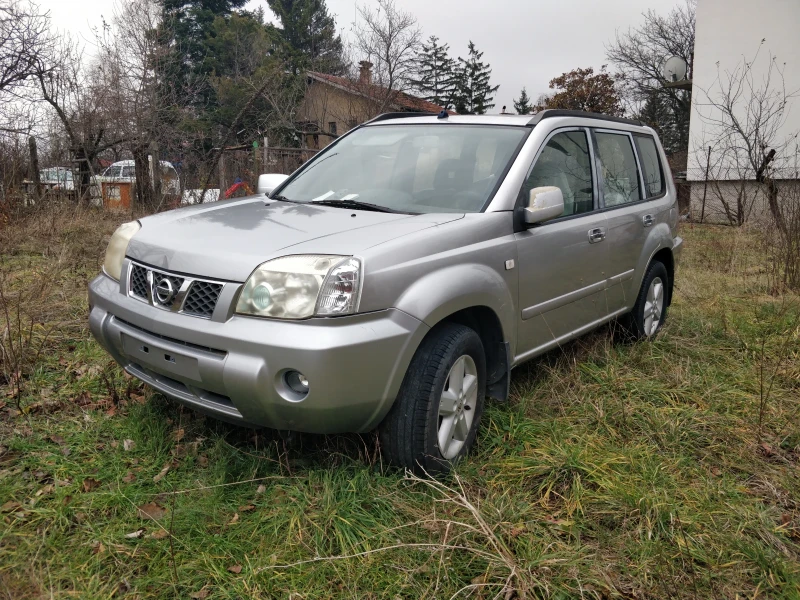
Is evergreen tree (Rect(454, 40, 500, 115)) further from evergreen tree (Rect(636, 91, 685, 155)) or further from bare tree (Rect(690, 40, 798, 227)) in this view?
bare tree (Rect(690, 40, 798, 227))

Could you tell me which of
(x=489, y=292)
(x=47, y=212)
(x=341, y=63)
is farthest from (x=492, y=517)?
(x=341, y=63)

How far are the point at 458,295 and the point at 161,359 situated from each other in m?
1.27

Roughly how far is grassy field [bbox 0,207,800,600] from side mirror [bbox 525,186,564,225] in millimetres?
1057

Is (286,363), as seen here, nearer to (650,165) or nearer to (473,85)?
(650,165)

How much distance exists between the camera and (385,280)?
8.23 ft

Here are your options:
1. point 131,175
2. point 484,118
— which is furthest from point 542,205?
point 131,175

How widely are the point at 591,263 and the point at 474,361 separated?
135 centimetres

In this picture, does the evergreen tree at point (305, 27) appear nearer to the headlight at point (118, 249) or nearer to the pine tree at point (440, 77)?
the pine tree at point (440, 77)

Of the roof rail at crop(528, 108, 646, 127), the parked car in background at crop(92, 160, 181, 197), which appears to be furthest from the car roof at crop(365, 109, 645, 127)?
the parked car in background at crop(92, 160, 181, 197)

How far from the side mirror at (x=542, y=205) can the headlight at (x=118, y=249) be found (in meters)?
1.90

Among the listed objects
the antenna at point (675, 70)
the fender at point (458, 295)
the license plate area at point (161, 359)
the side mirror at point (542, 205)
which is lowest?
the license plate area at point (161, 359)

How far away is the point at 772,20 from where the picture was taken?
1631 cm

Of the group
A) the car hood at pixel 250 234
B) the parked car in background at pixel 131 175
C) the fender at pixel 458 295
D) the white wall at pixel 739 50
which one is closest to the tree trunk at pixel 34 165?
the parked car in background at pixel 131 175

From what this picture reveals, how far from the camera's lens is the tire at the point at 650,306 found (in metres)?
4.82
